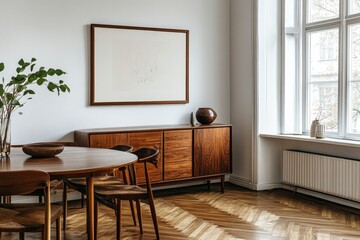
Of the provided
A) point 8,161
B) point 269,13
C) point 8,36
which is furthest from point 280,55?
point 8,161

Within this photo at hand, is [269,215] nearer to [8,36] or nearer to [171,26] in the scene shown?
[171,26]

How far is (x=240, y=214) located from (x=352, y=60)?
86.7 inches

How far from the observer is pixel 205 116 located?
580cm

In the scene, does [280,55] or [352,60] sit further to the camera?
[280,55]

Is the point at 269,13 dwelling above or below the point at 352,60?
above

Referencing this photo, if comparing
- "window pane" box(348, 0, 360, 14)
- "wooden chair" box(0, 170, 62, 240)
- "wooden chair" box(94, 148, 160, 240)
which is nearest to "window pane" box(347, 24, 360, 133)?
"window pane" box(348, 0, 360, 14)

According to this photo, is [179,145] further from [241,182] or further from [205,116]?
[241,182]

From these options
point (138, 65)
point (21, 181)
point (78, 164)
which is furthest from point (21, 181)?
point (138, 65)

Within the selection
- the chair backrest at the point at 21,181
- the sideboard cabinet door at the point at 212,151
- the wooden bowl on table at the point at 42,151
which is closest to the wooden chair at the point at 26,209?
the chair backrest at the point at 21,181

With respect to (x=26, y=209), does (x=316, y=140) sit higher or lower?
higher

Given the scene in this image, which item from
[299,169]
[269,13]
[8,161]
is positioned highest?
[269,13]

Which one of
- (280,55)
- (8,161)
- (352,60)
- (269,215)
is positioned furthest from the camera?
(280,55)

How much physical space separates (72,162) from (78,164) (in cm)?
11

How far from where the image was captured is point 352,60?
5.09 meters
